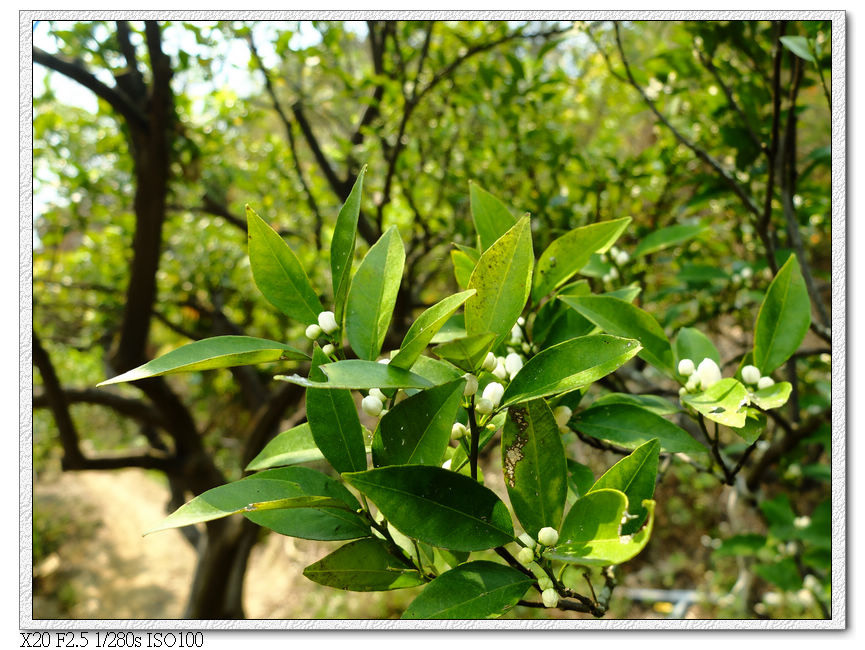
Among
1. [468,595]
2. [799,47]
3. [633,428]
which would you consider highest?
[799,47]

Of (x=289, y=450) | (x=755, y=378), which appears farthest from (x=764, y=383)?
(x=289, y=450)

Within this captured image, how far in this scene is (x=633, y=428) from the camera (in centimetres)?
57

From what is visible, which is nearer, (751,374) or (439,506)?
(439,506)

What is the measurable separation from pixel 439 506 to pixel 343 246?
0.21 m

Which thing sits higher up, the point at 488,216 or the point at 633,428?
the point at 488,216

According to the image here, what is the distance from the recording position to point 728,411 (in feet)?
1.62

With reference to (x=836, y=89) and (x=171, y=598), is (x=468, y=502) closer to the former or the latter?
(x=836, y=89)

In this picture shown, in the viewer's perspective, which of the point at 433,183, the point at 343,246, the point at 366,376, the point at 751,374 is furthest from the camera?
the point at 433,183

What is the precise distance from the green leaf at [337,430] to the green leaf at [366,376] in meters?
0.07

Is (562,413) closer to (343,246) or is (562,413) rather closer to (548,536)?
(548,536)

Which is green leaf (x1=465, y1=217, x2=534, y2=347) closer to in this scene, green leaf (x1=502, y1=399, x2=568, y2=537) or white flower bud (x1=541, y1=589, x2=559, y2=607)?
green leaf (x1=502, y1=399, x2=568, y2=537)

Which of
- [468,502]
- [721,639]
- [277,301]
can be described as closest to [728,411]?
[468,502]

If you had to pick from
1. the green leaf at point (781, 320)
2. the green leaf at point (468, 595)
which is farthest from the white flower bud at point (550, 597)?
the green leaf at point (781, 320)

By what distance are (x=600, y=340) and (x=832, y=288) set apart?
0.73 meters
